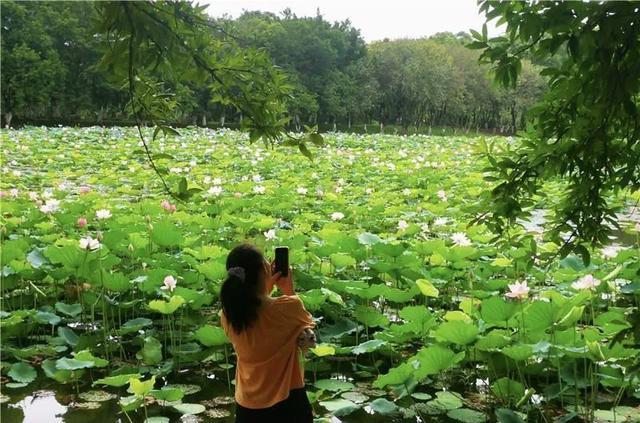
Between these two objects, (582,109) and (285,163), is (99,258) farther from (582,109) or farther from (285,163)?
(285,163)

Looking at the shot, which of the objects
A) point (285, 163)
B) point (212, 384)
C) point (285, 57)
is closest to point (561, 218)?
point (212, 384)

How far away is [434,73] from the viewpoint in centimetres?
4069

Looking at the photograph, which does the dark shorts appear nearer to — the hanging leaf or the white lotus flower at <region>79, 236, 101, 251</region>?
the hanging leaf

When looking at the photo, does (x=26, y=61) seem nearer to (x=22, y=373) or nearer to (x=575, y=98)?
(x=22, y=373)

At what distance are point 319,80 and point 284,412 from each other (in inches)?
1569

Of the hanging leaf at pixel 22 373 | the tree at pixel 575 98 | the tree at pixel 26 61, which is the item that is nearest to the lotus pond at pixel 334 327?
the hanging leaf at pixel 22 373

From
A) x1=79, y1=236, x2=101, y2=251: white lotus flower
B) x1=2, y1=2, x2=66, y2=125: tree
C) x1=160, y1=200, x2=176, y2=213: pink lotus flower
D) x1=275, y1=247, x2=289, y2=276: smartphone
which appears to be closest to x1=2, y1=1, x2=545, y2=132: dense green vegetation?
x1=2, y1=2, x2=66, y2=125: tree

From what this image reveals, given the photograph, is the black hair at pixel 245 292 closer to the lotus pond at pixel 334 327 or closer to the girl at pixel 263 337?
the girl at pixel 263 337

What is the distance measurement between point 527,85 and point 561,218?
41.7 metres

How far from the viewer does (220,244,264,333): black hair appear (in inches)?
73.4

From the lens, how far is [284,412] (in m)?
1.97

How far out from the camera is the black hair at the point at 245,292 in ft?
6.12

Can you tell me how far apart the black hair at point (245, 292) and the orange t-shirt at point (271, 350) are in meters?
0.03

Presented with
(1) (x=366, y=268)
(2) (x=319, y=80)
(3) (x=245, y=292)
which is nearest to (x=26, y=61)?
(2) (x=319, y=80)
